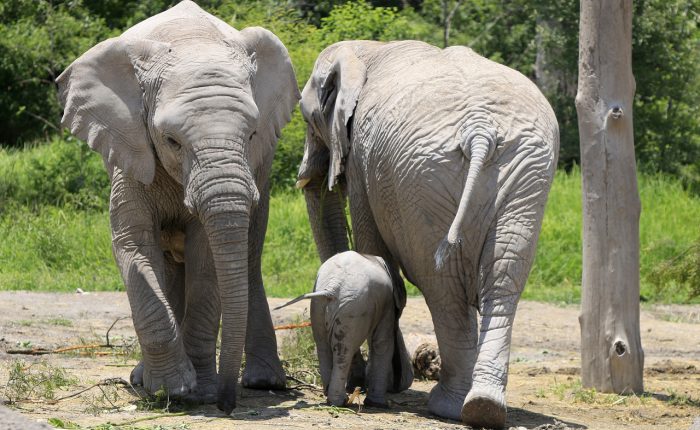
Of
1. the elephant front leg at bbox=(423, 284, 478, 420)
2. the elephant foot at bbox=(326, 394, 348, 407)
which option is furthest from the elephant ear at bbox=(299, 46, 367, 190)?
the elephant foot at bbox=(326, 394, 348, 407)

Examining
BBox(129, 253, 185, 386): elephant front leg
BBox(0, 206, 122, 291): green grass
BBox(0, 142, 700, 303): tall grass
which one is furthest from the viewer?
BBox(0, 142, 700, 303): tall grass

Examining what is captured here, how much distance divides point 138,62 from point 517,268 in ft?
6.64

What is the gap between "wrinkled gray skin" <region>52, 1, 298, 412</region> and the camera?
5.88 m

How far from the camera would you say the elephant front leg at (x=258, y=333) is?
7055mm

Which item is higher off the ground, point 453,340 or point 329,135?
point 329,135

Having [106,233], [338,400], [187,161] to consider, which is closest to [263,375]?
[338,400]

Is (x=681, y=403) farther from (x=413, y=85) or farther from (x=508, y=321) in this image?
(x=413, y=85)

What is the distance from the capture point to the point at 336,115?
23.2 feet

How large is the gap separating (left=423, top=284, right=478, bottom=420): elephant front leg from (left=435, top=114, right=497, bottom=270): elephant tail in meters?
0.23

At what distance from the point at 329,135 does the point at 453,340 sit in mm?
1681

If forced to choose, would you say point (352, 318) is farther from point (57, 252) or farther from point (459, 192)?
point (57, 252)

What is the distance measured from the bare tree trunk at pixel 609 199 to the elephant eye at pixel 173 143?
2.72m

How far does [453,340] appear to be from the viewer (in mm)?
6281

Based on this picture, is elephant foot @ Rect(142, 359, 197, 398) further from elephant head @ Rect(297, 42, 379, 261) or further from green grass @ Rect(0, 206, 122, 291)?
green grass @ Rect(0, 206, 122, 291)
